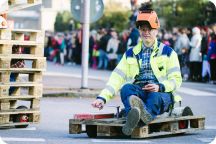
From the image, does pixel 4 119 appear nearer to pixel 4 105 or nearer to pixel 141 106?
pixel 4 105

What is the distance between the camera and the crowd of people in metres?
29.2

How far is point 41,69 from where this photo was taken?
1346 centimetres

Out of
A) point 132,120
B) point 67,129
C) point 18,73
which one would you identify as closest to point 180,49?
point 18,73

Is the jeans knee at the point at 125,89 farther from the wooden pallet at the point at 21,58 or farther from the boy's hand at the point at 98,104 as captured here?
the wooden pallet at the point at 21,58

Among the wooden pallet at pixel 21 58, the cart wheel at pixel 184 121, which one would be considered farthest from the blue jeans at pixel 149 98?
the wooden pallet at pixel 21 58

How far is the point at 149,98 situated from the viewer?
11.8 m

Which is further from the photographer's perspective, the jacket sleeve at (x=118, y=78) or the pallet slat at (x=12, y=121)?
the pallet slat at (x=12, y=121)

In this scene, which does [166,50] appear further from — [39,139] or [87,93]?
[87,93]

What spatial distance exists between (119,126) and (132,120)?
0.63 meters

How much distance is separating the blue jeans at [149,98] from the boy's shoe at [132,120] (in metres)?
0.42

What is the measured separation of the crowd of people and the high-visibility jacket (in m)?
15.8

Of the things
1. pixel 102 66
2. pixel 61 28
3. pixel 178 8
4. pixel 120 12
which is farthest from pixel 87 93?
pixel 61 28

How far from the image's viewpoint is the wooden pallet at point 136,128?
456 inches

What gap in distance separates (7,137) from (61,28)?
98.1 meters
